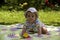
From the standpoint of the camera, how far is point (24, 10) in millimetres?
7094

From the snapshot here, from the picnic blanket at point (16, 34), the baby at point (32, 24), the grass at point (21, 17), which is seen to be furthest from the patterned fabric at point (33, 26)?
the grass at point (21, 17)

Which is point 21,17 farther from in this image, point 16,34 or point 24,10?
point 16,34

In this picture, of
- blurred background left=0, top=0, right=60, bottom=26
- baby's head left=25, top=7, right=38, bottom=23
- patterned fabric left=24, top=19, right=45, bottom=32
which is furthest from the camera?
blurred background left=0, top=0, right=60, bottom=26

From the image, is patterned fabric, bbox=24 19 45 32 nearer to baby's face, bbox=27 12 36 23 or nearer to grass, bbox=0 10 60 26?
baby's face, bbox=27 12 36 23

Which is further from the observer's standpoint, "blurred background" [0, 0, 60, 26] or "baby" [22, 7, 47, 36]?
"blurred background" [0, 0, 60, 26]

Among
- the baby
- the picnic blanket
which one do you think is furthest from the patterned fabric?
the picnic blanket

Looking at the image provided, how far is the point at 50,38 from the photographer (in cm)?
411

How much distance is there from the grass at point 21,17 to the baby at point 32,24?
4.08 feet

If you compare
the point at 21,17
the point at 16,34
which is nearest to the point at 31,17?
the point at 16,34

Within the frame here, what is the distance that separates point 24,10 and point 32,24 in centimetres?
290

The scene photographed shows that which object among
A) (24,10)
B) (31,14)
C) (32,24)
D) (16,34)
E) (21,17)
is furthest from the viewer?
(24,10)

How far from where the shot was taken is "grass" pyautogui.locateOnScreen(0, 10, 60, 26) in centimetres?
566

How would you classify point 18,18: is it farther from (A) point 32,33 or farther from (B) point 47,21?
(A) point 32,33

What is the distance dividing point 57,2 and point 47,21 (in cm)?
197
